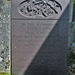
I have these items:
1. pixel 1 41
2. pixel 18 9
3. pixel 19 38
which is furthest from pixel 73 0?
pixel 1 41

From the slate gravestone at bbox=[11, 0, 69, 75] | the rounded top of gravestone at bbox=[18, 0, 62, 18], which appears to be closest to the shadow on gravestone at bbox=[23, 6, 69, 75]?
the slate gravestone at bbox=[11, 0, 69, 75]

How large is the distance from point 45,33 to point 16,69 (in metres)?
1.34

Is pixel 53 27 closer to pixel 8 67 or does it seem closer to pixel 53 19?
pixel 53 19

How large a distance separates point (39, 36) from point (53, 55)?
0.67 m

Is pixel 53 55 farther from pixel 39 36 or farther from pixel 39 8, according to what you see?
pixel 39 8

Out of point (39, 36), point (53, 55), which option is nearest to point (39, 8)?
point (39, 36)

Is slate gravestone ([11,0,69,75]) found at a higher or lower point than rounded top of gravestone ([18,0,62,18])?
lower

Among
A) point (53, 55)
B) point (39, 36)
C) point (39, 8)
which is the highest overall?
point (39, 8)

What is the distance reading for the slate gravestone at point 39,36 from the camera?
244 centimetres

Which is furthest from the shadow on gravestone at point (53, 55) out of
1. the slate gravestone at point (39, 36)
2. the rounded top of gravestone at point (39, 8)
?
the rounded top of gravestone at point (39, 8)

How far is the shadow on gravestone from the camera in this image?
8.17ft

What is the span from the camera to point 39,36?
251 cm

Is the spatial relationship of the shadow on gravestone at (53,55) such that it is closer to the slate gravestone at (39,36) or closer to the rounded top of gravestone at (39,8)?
the slate gravestone at (39,36)

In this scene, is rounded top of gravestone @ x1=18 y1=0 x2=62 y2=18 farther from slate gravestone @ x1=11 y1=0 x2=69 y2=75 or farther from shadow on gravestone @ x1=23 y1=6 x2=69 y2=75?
shadow on gravestone @ x1=23 y1=6 x2=69 y2=75
